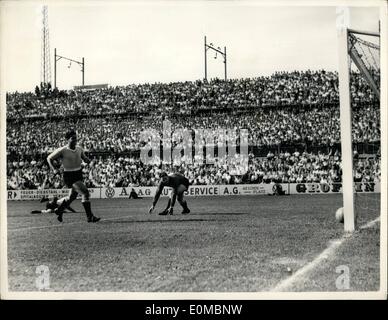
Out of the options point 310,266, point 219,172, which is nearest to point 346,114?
point 310,266

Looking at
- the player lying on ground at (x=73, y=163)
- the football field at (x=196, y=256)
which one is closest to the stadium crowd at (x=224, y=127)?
the player lying on ground at (x=73, y=163)

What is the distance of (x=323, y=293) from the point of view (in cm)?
719

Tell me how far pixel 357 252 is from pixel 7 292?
17.5ft

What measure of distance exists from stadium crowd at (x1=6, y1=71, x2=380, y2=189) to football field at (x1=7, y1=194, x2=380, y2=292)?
34.5 ft

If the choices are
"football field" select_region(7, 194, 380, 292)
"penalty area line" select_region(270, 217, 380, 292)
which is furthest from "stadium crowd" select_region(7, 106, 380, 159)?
"penalty area line" select_region(270, 217, 380, 292)

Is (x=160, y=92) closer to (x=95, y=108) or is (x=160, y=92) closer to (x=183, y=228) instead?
(x=95, y=108)

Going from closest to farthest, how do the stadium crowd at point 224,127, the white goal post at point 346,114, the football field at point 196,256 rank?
the football field at point 196,256, the white goal post at point 346,114, the stadium crowd at point 224,127

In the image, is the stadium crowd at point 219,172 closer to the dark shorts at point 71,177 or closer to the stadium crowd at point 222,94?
the stadium crowd at point 222,94

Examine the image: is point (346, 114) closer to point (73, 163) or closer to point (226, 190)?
point (73, 163)

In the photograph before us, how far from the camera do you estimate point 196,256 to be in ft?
27.0

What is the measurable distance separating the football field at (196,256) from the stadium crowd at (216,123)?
10500 mm

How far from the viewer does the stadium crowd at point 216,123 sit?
21.8 m

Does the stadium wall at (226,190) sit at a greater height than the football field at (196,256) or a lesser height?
greater

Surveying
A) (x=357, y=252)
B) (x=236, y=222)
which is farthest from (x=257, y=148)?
(x=357, y=252)
